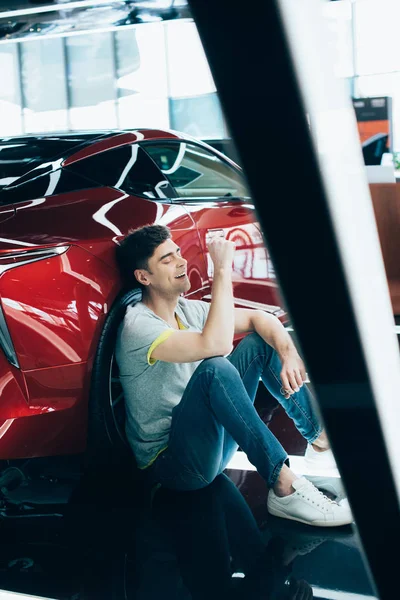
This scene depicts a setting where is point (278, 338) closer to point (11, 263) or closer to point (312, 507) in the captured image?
point (312, 507)

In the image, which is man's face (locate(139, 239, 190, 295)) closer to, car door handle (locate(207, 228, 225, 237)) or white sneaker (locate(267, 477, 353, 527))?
car door handle (locate(207, 228, 225, 237))

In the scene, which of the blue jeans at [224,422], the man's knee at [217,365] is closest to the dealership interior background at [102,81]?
the blue jeans at [224,422]

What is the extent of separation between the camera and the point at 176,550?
1823 mm

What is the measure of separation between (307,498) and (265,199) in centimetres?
156

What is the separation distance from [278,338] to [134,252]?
0.50 meters

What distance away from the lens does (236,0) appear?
1.30 ft

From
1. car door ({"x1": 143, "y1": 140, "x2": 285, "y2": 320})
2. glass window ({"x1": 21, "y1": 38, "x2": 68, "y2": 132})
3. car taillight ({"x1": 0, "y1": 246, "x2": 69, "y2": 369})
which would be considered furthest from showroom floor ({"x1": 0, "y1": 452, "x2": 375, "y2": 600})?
glass window ({"x1": 21, "y1": 38, "x2": 68, "y2": 132})

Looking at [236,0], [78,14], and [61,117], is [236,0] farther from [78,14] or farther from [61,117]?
[61,117]

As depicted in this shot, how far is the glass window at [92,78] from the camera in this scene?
11.9m

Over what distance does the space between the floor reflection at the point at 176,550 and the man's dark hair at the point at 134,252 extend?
0.68 metres

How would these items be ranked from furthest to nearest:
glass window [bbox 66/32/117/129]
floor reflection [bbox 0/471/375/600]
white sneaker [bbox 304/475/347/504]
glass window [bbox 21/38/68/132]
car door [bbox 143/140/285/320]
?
glass window [bbox 21/38/68/132]
glass window [bbox 66/32/117/129]
car door [bbox 143/140/285/320]
white sneaker [bbox 304/475/347/504]
floor reflection [bbox 0/471/375/600]

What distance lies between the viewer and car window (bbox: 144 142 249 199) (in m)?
2.48

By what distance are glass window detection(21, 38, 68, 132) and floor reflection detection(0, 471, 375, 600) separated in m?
10.1

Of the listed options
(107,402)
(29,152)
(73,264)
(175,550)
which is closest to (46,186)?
(29,152)
